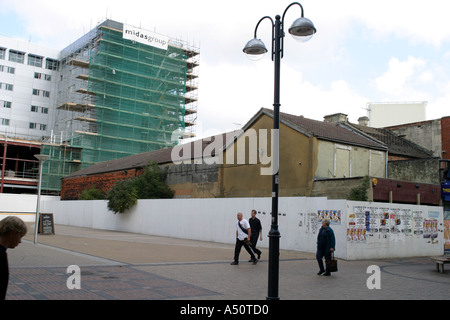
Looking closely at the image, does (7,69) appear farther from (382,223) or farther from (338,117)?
(382,223)

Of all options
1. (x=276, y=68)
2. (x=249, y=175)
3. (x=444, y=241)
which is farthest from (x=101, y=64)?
(x=276, y=68)

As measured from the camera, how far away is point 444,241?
20.2 m

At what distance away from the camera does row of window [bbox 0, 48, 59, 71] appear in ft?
226

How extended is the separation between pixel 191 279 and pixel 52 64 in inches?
2839

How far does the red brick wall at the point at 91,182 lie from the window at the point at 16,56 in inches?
1158

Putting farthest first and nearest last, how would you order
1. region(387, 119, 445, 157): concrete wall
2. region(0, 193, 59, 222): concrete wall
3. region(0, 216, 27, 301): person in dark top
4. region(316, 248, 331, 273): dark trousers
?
1. region(0, 193, 59, 222): concrete wall
2. region(387, 119, 445, 157): concrete wall
3. region(316, 248, 331, 273): dark trousers
4. region(0, 216, 27, 301): person in dark top

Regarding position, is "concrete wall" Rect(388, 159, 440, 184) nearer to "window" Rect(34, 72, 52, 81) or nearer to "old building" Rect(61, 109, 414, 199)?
"old building" Rect(61, 109, 414, 199)

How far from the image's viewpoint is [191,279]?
403 inches

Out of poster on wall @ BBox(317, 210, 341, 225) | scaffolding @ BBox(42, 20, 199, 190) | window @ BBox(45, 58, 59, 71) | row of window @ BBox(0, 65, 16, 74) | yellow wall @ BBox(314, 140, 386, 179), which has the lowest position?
poster on wall @ BBox(317, 210, 341, 225)

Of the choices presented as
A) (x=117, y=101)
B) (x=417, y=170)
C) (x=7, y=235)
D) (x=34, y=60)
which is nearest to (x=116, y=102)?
(x=117, y=101)

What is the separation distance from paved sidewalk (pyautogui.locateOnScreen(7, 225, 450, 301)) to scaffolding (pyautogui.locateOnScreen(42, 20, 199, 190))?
144 feet

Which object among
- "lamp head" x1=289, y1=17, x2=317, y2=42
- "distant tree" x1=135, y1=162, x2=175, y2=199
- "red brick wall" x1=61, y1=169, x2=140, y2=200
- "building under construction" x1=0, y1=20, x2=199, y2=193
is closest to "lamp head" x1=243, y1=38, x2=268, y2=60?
"lamp head" x1=289, y1=17, x2=317, y2=42

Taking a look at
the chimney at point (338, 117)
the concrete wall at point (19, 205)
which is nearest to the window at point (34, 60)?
the concrete wall at point (19, 205)

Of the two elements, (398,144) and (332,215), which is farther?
(398,144)
